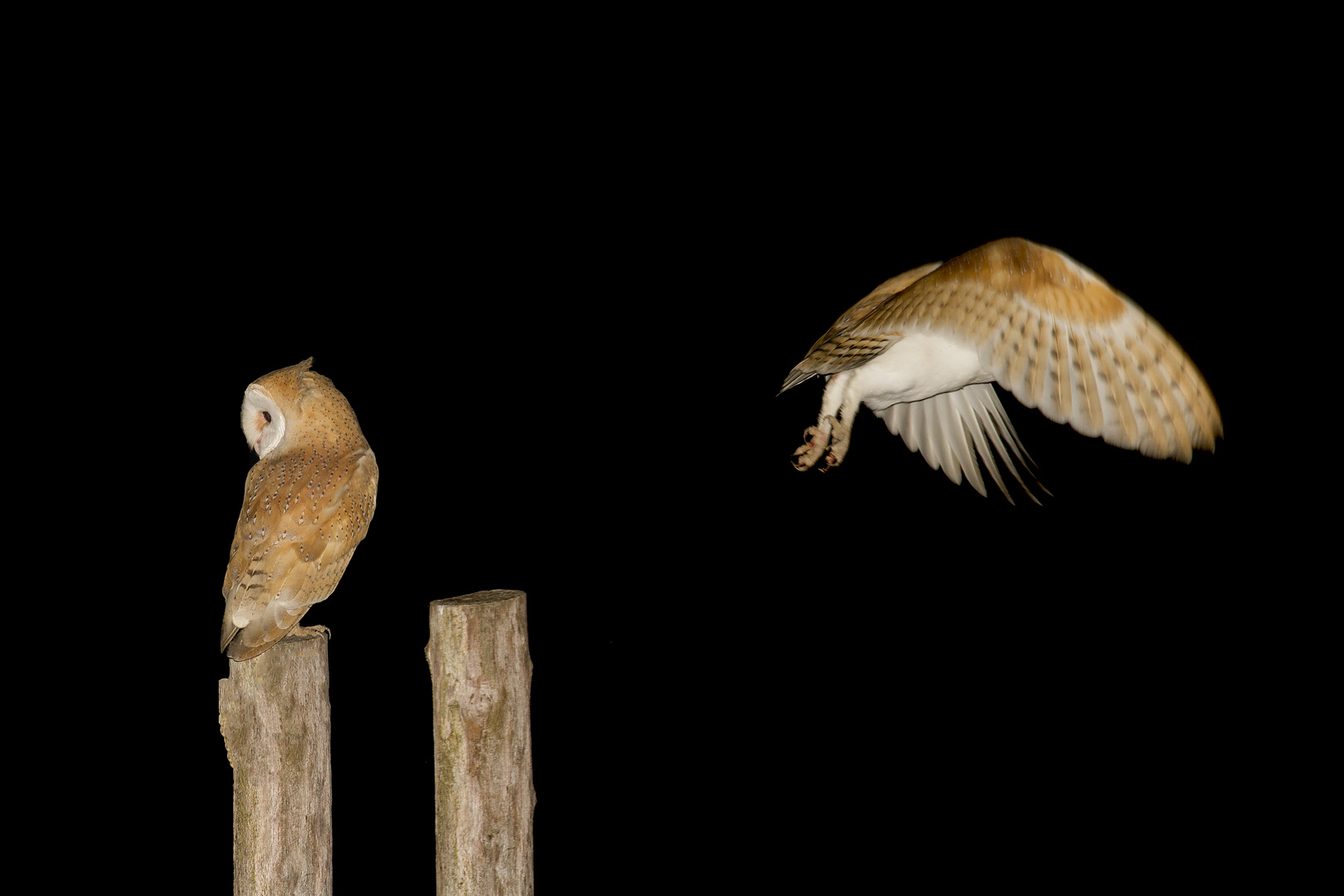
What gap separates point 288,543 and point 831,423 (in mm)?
1444

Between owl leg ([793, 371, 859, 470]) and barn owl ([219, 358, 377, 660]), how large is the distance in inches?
45.6

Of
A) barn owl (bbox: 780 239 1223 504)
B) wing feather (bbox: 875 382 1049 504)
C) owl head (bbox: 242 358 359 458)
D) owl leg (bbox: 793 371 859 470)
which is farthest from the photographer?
wing feather (bbox: 875 382 1049 504)

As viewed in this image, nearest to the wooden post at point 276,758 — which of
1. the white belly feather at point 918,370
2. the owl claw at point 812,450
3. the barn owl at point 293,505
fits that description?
the barn owl at point 293,505

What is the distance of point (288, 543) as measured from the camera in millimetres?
2430

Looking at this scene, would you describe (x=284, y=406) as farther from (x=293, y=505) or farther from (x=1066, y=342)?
(x=1066, y=342)

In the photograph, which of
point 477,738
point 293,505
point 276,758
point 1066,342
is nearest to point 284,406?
point 293,505

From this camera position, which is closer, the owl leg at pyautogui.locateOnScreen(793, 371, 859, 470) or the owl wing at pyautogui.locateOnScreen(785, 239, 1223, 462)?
the owl wing at pyautogui.locateOnScreen(785, 239, 1223, 462)

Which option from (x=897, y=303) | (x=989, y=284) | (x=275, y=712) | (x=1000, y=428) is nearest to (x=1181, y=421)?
(x=989, y=284)

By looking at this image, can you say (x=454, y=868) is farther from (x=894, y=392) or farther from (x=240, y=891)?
(x=894, y=392)

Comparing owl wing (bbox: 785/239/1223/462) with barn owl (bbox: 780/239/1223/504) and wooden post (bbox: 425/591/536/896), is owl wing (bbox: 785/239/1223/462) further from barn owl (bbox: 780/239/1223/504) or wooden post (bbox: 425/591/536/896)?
wooden post (bbox: 425/591/536/896)

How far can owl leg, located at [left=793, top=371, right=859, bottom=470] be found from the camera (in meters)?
2.85

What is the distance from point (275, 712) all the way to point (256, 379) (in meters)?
0.84

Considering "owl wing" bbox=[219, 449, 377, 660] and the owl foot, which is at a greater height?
the owl foot

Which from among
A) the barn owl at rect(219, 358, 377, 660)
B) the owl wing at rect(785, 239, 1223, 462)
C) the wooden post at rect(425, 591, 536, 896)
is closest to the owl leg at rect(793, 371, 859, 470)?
the owl wing at rect(785, 239, 1223, 462)
